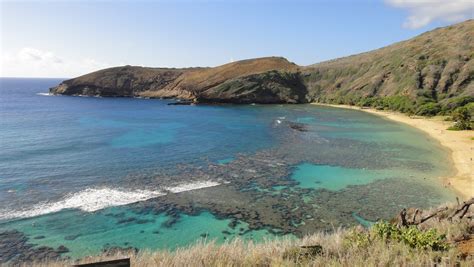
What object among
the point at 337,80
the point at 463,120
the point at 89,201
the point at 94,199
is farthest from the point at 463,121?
the point at 337,80

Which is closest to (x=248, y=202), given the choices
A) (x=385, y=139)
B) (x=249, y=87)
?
(x=385, y=139)

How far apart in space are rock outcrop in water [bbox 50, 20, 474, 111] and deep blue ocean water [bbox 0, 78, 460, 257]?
32712 mm

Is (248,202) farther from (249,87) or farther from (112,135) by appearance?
(249,87)

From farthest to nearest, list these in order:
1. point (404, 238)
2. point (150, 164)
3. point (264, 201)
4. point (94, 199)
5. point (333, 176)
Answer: point (150, 164) → point (333, 176) → point (94, 199) → point (264, 201) → point (404, 238)

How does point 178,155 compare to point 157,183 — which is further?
point 178,155

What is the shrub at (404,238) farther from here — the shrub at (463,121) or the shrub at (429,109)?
the shrub at (429,109)

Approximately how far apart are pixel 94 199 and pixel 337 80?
106781 mm

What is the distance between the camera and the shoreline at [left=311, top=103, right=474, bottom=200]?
28484mm

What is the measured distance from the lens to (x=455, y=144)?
146 feet

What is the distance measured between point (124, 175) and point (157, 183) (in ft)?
14.0

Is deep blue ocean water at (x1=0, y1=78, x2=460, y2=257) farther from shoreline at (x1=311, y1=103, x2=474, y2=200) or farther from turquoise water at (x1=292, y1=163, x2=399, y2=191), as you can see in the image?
shoreline at (x1=311, y1=103, x2=474, y2=200)

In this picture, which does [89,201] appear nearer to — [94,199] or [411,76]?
[94,199]

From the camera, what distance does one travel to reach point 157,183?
1151 inches

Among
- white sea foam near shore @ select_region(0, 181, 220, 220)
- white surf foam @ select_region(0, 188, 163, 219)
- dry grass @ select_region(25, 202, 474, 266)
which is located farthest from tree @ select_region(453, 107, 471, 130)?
dry grass @ select_region(25, 202, 474, 266)
